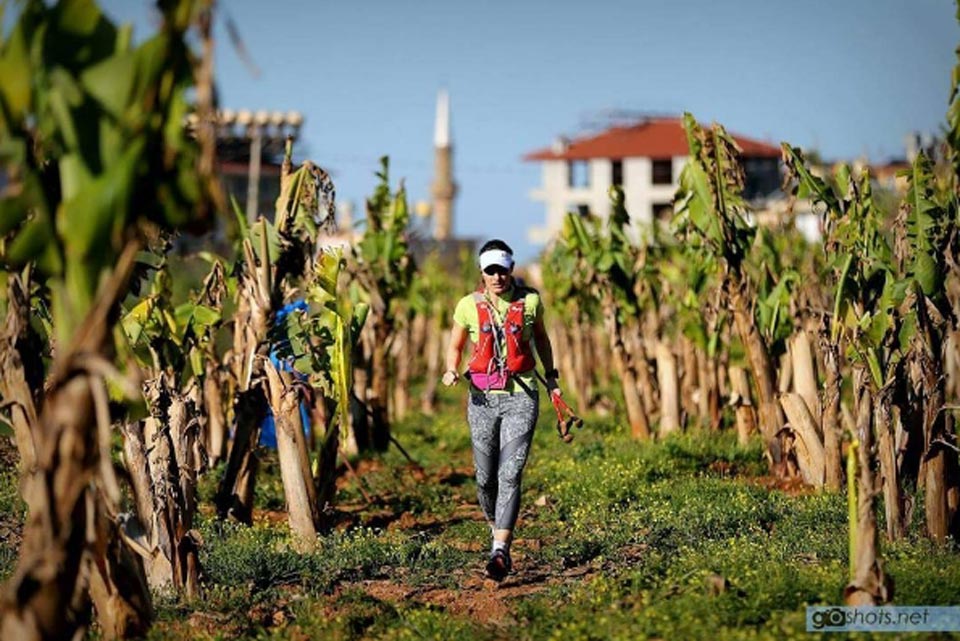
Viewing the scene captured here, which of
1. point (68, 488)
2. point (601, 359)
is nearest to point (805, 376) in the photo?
point (68, 488)

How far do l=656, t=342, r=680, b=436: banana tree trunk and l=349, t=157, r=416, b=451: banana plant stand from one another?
295 centimetres

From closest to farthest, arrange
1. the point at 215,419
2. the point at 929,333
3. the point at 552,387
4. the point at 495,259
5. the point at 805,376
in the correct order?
the point at 495,259 → the point at 552,387 → the point at 929,333 → the point at 805,376 → the point at 215,419

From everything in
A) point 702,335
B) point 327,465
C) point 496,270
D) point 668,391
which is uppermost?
point 496,270

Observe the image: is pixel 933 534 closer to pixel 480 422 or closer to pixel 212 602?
pixel 480 422

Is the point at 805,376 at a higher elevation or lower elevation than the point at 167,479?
higher

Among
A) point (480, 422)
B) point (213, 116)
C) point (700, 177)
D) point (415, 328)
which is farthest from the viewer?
point (415, 328)

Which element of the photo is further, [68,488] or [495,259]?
[495,259]

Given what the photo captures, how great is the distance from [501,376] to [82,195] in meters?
3.47

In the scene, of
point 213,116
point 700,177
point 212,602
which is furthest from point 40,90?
point 700,177

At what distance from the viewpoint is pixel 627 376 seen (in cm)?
1576

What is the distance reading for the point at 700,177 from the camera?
42.6 feet

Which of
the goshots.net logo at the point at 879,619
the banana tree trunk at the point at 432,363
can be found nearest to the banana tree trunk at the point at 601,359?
the banana tree trunk at the point at 432,363

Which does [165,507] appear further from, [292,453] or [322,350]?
[322,350]

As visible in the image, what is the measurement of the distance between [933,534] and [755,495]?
6.85 ft
